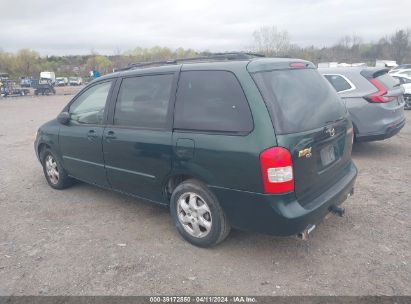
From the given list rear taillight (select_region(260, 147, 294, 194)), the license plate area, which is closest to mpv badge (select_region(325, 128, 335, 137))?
the license plate area

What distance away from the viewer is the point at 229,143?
9.69ft

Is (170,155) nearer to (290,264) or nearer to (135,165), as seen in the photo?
(135,165)

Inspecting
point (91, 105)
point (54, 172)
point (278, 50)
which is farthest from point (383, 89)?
point (278, 50)

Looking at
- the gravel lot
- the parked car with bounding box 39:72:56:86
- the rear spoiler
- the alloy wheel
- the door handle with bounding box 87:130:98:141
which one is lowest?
the gravel lot

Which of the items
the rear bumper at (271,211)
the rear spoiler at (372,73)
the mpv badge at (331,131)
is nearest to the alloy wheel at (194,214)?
the rear bumper at (271,211)

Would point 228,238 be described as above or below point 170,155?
below

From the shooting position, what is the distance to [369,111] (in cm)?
605

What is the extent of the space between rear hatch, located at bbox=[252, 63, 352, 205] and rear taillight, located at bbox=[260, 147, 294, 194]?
7 cm

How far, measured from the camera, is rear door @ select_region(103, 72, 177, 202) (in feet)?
11.5

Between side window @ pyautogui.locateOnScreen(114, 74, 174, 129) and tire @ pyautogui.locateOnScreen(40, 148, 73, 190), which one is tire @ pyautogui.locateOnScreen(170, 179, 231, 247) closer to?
side window @ pyautogui.locateOnScreen(114, 74, 174, 129)

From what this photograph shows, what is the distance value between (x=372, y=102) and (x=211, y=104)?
161 inches

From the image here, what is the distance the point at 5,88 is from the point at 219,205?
38.6 m

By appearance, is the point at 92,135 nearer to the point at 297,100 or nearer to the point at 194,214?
the point at 194,214

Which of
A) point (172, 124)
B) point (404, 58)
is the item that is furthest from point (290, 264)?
point (404, 58)
